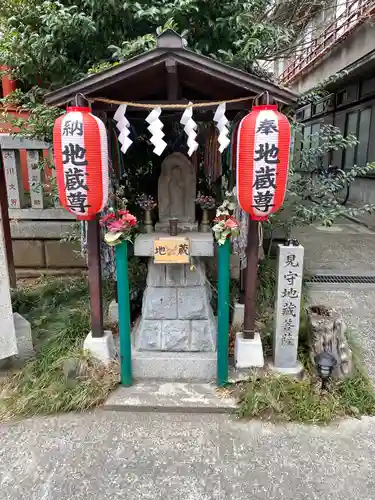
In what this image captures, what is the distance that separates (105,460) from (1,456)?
96 cm

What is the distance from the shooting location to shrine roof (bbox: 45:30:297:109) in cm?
349

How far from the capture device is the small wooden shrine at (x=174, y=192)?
3604 millimetres

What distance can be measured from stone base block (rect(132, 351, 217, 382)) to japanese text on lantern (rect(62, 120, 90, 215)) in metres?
1.99

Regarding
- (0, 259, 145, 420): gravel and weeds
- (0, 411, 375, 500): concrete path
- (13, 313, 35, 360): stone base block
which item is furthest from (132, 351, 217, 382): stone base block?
(13, 313, 35, 360): stone base block

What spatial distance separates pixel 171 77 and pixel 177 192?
4.43ft

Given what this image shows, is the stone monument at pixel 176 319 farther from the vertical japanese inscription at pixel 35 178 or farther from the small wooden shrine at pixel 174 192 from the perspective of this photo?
the vertical japanese inscription at pixel 35 178

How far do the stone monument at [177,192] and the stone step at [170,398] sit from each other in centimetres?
190

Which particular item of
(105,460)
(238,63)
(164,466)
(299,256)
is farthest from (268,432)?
(238,63)

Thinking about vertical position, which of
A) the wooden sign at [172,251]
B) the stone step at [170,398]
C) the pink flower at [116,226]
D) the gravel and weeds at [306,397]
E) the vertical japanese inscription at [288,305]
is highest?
the pink flower at [116,226]

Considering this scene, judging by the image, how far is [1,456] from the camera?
3254 mm

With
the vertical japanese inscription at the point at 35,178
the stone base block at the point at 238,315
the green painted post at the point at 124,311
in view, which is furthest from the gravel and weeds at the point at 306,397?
the vertical japanese inscription at the point at 35,178

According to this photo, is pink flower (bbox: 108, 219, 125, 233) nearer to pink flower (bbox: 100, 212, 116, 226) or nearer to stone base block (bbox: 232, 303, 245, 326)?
pink flower (bbox: 100, 212, 116, 226)

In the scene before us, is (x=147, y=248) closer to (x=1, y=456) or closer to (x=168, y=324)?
(x=168, y=324)

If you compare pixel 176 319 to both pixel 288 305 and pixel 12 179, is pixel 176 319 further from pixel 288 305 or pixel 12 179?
pixel 12 179
